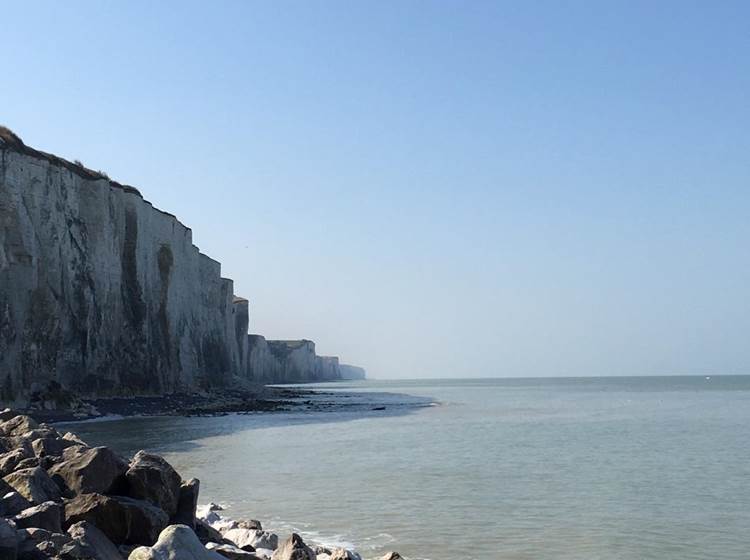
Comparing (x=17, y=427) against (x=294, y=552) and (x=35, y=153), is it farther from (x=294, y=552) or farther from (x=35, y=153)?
(x=35, y=153)

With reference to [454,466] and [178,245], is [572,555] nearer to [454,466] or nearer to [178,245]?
[454,466]

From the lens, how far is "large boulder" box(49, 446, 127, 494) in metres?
7.73

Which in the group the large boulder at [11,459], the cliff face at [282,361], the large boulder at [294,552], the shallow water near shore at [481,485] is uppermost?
the cliff face at [282,361]

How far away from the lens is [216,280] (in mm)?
64688

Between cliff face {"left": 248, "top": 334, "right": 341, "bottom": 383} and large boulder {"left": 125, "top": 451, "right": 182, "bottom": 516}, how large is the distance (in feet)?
324

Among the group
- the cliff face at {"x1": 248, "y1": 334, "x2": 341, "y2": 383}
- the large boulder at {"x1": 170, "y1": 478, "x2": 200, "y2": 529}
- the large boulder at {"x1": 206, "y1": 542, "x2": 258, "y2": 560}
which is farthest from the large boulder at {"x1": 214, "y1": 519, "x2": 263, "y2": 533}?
the cliff face at {"x1": 248, "y1": 334, "x2": 341, "y2": 383}

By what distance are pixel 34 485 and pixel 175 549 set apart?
7.75 ft

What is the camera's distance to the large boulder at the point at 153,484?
7.76m

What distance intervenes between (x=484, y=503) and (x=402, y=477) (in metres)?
3.28

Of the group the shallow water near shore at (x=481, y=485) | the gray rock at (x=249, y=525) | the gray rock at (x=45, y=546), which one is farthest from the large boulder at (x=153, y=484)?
the shallow water near shore at (x=481, y=485)

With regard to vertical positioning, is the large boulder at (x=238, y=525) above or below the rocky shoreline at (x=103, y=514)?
below

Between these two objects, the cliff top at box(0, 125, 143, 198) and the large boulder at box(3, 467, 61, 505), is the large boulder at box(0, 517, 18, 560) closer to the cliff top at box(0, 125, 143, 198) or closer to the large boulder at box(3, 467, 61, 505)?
the large boulder at box(3, 467, 61, 505)

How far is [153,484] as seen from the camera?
7.83m

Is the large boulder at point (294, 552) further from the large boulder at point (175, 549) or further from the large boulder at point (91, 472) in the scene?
the large boulder at point (91, 472)
